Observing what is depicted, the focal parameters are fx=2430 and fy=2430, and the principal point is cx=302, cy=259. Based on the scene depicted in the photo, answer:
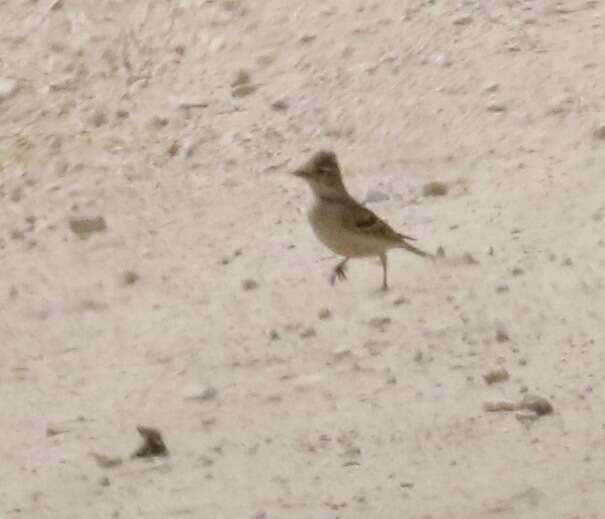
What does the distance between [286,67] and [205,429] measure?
366cm

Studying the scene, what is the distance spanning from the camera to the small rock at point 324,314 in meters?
9.42

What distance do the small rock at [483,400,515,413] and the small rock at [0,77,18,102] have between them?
443 cm

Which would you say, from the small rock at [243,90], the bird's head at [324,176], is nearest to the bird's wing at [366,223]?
the bird's head at [324,176]

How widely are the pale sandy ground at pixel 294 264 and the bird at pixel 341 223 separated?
12 cm

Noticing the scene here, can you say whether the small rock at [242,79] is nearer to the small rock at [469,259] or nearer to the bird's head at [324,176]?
the bird's head at [324,176]

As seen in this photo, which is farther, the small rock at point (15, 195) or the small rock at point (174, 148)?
the small rock at point (174, 148)

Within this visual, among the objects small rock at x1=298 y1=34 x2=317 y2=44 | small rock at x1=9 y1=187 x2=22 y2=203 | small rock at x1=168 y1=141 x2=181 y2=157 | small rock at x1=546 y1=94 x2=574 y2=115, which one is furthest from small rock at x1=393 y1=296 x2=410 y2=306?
small rock at x1=298 y1=34 x2=317 y2=44

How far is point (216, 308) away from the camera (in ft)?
31.8

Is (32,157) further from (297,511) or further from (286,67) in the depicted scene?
(297,511)

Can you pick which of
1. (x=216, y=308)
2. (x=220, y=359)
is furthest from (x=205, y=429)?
(x=216, y=308)

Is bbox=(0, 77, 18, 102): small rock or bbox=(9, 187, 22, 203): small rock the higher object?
bbox=(0, 77, 18, 102): small rock

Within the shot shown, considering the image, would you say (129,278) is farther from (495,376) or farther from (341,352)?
(495,376)

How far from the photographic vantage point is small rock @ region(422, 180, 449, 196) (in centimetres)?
1057

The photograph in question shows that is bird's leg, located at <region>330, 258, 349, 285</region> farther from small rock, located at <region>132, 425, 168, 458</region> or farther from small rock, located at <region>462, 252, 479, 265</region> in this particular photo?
small rock, located at <region>132, 425, 168, 458</region>
